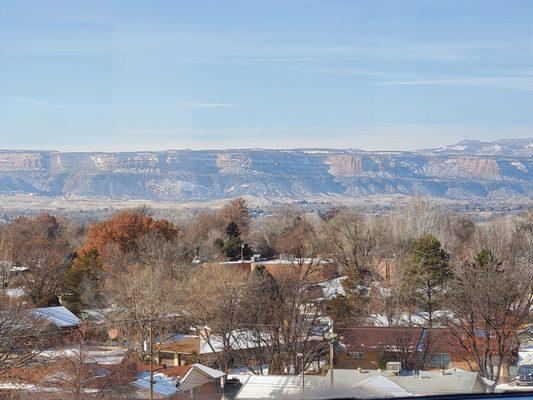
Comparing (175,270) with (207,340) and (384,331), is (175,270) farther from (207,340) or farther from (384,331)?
(384,331)

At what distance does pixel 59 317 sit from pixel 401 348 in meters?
5.40

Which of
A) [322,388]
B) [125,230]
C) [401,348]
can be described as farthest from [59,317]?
[322,388]

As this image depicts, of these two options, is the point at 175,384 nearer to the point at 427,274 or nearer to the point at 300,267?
the point at 427,274

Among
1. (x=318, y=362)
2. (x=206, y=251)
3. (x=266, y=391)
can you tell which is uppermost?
(x=266, y=391)

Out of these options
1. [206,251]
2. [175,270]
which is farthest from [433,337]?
[206,251]

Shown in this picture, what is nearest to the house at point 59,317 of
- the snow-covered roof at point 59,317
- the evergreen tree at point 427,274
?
the snow-covered roof at point 59,317

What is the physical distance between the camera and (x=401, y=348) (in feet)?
18.3

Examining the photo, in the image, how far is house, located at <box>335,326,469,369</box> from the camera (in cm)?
432

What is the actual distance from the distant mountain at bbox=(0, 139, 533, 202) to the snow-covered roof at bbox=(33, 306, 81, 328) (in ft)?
8.93

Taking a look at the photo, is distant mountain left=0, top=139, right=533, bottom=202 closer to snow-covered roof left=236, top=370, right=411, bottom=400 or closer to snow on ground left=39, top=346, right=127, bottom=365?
snow on ground left=39, top=346, right=127, bottom=365

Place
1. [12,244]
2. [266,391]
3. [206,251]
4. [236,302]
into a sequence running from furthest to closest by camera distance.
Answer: [206,251] → [12,244] → [236,302] → [266,391]

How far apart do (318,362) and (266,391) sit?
1.59 metres

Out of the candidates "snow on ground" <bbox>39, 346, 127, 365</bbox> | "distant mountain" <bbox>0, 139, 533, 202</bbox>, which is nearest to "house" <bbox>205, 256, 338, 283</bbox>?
"distant mountain" <bbox>0, 139, 533, 202</bbox>

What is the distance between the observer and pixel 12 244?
48.6 feet
